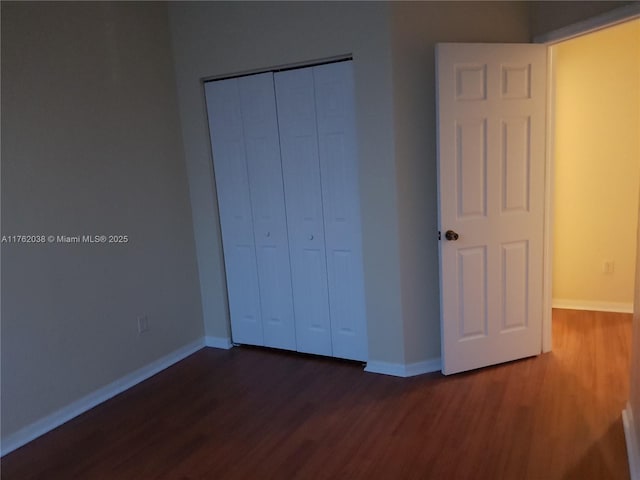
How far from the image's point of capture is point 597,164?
11.7 ft

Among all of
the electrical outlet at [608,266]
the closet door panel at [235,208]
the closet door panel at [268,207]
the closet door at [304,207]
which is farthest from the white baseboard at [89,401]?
the electrical outlet at [608,266]

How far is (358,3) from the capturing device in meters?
2.59

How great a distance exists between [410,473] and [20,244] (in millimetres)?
2182

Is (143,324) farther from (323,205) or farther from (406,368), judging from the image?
(406,368)

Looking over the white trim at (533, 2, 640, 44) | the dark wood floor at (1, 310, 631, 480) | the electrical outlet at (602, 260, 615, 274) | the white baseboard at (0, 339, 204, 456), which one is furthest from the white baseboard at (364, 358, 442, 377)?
the white trim at (533, 2, 640, 44)

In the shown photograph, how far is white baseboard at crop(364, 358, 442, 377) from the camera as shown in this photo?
9.33 ft

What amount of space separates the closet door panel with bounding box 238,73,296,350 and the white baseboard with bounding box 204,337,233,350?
0.32m

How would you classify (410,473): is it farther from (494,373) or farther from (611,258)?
(611,258)

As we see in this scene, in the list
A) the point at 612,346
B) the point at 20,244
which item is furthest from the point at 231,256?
the point at 612,346

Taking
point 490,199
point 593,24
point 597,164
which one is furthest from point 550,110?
point 597,164

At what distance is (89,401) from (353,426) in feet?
5.15

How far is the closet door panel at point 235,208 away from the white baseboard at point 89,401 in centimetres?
46

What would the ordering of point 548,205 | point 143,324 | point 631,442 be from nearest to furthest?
point 631,442 → point 548,205 → point 143,324

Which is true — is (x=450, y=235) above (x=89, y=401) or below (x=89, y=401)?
above
